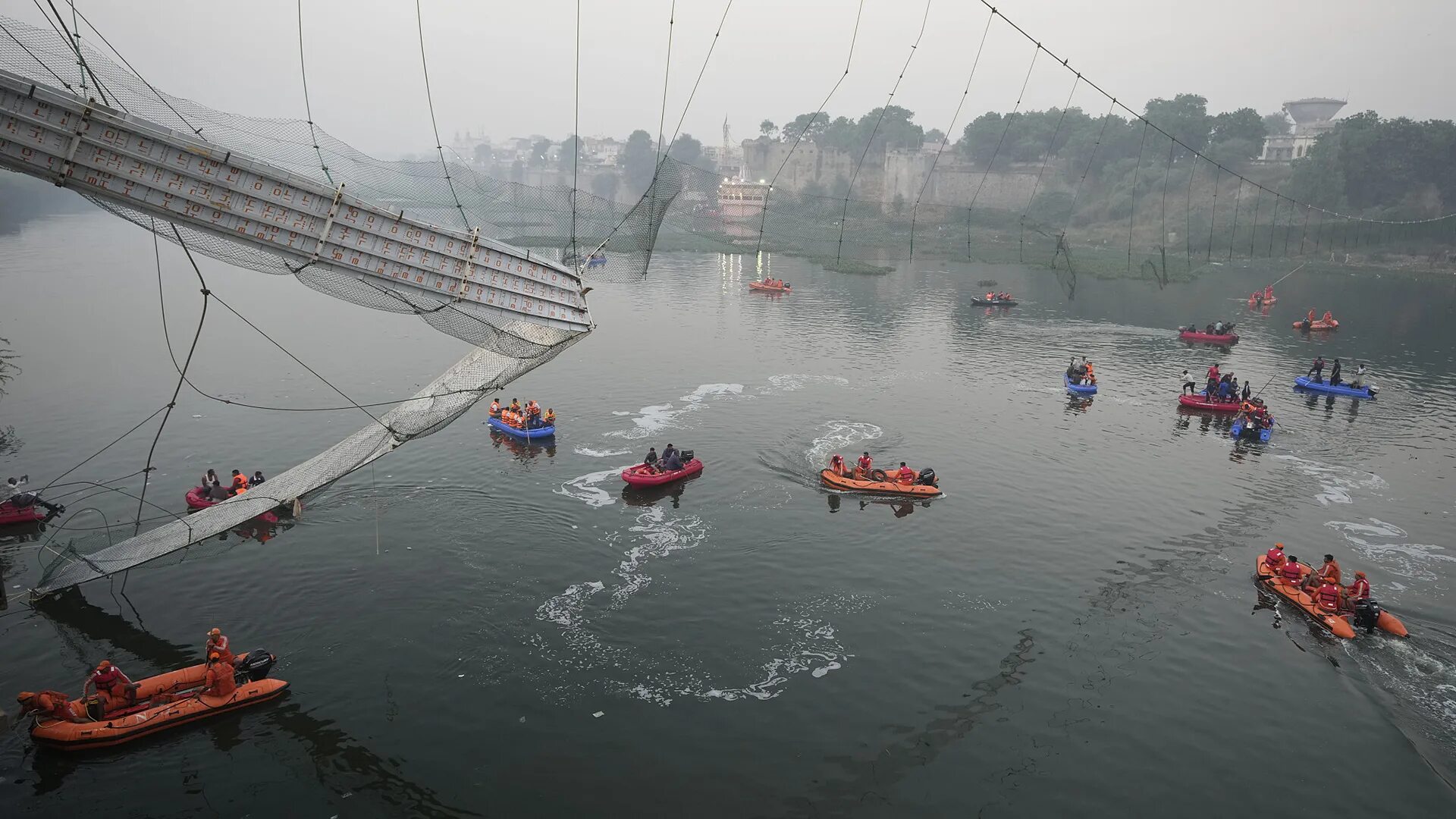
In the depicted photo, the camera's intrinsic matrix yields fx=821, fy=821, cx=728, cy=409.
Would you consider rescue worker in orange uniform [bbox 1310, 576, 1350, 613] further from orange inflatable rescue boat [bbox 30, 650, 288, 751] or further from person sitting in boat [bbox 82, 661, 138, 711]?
person sitting in boat [bbox 82, 661, 138, 711]

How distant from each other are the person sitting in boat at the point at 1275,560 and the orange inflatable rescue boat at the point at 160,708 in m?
28.9

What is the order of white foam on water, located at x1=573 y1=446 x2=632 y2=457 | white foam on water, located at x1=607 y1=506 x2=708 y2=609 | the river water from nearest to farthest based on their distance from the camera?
the river water < white foam on water, located at x1=607 y1=506 x2=708 y2=609 < white foam on water, located at x1=573 y1=446 x2=632 y2=457

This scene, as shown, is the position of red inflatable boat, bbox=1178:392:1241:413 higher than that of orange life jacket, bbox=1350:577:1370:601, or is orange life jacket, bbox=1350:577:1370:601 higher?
red inflatable boat, bbox=1178:392:1241:413

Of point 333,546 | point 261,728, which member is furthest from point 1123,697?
point 333,546

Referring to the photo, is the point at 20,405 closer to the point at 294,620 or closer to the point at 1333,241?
the point at 294,620

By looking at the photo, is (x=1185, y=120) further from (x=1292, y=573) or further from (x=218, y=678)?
(x=218, y=678)

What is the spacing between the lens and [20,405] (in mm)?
41875

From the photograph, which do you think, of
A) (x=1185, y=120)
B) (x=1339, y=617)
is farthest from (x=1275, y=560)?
(x=1185, y=120)

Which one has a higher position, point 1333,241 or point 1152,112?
point 1152,112

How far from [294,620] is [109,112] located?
538 inches

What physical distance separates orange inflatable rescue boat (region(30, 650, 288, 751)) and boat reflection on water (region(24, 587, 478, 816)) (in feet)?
0.84

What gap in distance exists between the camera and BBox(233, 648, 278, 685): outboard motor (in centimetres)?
1961

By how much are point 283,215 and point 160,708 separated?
37.2 ft

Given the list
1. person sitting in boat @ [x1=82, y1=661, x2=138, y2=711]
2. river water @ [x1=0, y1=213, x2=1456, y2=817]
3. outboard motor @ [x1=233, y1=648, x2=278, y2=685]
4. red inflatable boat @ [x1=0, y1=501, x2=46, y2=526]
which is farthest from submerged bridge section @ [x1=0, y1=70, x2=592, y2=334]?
red inflatable boat @ [x1=0, y1=501, x2=46, y2=526]
